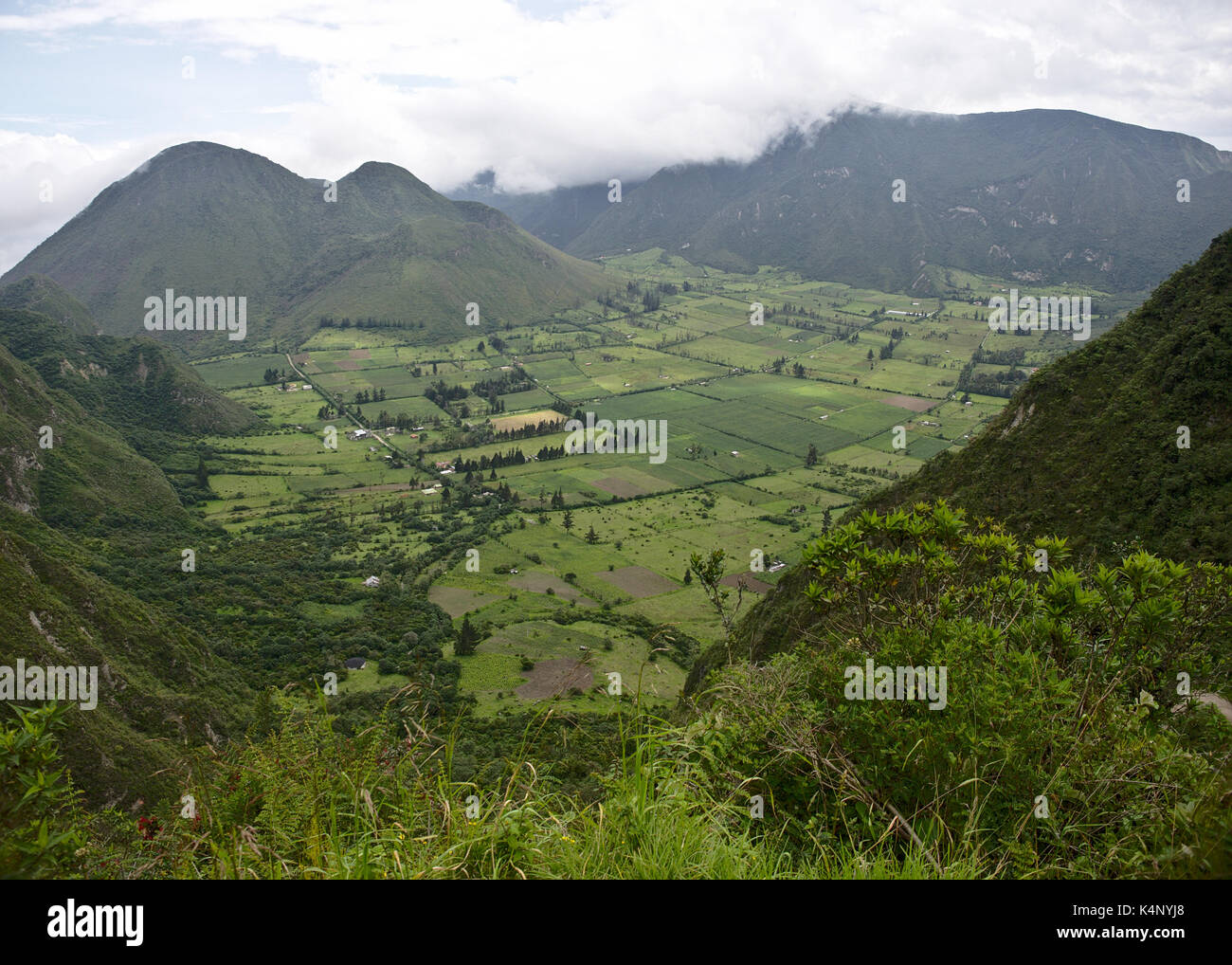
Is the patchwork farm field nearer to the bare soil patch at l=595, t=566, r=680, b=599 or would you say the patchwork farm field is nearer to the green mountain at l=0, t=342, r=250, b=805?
the bare soil patch at l=595, t=566, r=680, b=599

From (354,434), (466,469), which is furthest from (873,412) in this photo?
(354,434)

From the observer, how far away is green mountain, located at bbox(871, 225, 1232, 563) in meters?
32.8

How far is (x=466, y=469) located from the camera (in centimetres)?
14875

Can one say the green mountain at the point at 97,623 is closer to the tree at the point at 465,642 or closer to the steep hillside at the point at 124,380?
the tree at the point at 465,642

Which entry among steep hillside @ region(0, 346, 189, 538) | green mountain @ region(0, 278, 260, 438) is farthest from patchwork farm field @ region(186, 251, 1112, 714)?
green mountain @ region(0, 278, 260, 438)

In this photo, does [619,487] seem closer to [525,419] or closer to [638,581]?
[638,581]

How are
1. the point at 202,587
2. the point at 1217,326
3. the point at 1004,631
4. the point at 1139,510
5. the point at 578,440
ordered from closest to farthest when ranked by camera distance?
the point at 1004,631 → the point at 1139,510 → the point at 1217,326 → the point at 202,587 → the point at 578,440

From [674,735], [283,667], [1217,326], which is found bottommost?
[283,667]

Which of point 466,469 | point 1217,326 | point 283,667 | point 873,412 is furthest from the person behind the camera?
point 873,412

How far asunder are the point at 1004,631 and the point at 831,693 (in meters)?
2.05

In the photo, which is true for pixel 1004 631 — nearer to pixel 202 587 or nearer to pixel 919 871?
pixel 919 871

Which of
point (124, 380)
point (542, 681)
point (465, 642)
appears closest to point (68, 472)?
point (465, 642)

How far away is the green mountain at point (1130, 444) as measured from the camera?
32.8 m
